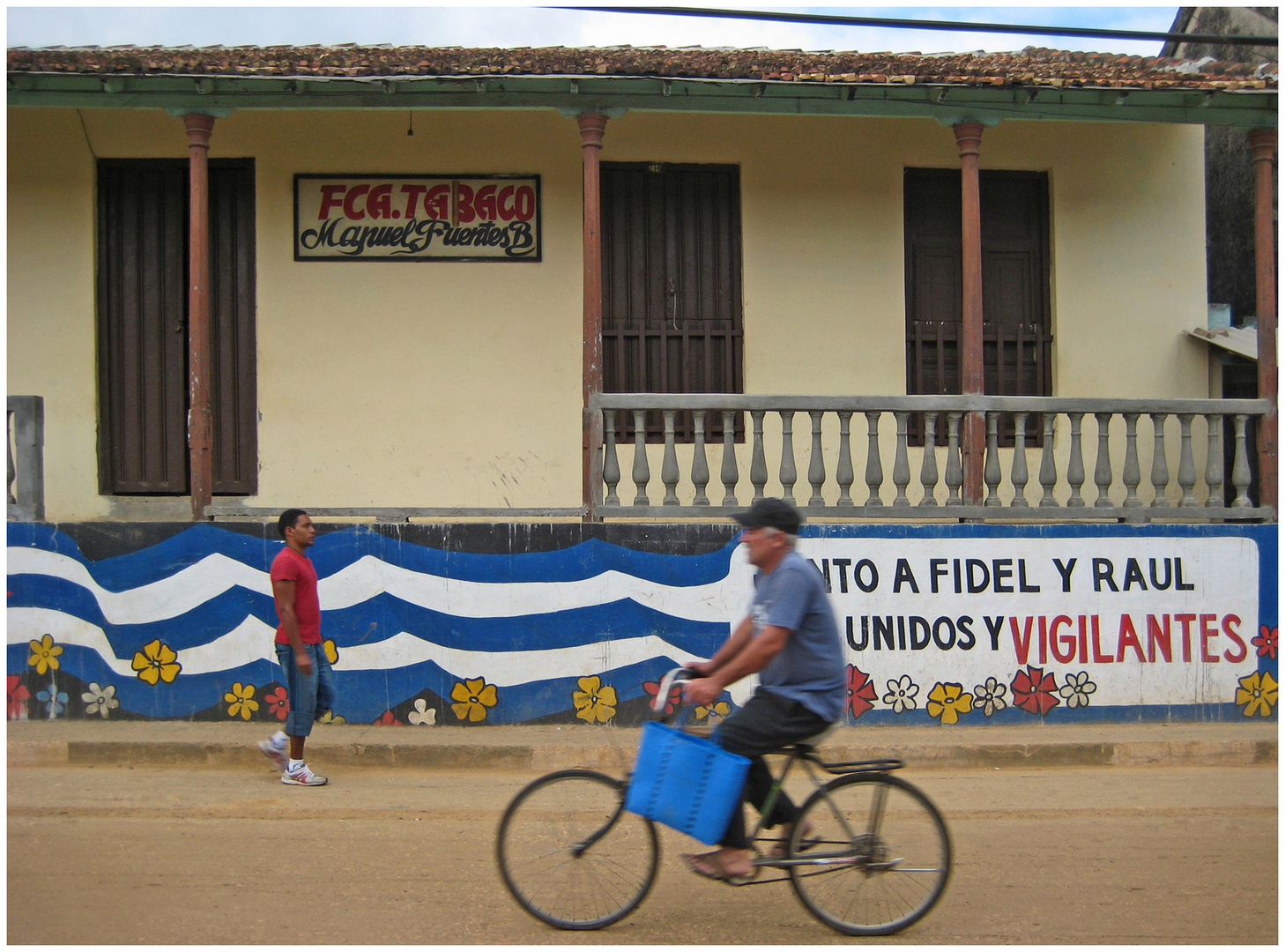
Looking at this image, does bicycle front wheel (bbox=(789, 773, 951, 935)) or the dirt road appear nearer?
bicycle front wheel (bbox=(789, 773, 951, 935))

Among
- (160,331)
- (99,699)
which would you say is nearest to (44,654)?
(99,699)

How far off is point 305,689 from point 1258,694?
6.81 metres

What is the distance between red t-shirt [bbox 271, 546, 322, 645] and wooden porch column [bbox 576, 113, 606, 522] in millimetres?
2247

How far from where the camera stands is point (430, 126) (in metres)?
9.23

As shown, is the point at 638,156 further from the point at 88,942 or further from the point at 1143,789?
the point at 88,942

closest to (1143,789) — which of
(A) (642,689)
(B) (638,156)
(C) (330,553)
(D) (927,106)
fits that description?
(A) (642,689)

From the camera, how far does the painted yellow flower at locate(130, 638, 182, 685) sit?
25.4 ft

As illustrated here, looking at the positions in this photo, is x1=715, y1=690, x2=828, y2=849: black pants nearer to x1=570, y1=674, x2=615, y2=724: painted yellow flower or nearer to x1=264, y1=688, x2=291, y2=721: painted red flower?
x1=570, y1=674, x2=615, y2=724: painted yellow flower

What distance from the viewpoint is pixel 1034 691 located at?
792 cm

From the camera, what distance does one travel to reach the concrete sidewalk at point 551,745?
23.4ft

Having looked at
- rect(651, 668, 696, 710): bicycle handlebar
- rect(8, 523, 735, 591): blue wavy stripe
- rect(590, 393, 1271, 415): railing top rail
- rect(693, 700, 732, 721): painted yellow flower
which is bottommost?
rect(693, 700, 732, 721): painted yellow flower

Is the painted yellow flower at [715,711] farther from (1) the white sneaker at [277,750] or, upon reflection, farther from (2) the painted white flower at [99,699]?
(2) the painted white flower at [99,699]

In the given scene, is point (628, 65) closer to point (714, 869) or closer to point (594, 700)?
point (594, 700)

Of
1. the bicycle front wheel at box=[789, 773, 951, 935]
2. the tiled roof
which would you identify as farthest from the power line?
the bicycle front wheel at box=[789, 773, 951, 935]
